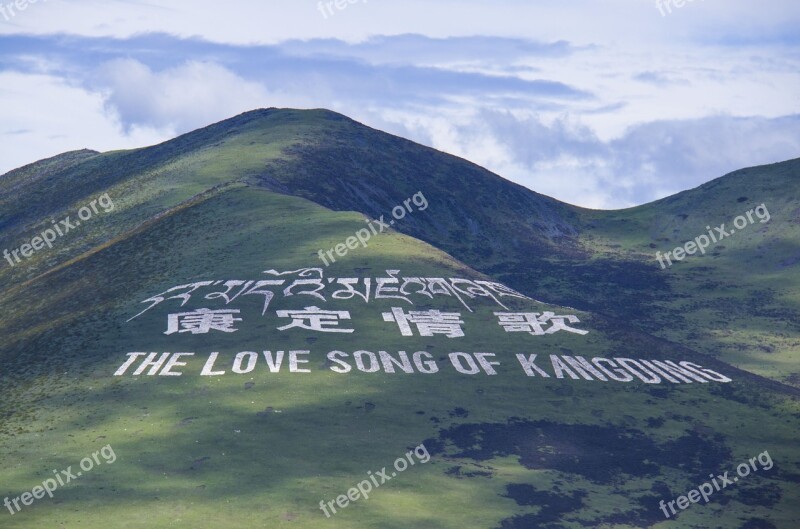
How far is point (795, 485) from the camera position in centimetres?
7731

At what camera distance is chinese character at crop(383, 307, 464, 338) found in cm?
9912

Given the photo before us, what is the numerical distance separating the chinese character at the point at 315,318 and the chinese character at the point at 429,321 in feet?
15.4

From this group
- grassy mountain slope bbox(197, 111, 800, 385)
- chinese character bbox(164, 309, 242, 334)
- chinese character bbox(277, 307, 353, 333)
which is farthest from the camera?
grassy mountain slope bbox(197, 111, 800, 385)

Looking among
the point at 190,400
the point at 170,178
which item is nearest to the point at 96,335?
the point at 190,400

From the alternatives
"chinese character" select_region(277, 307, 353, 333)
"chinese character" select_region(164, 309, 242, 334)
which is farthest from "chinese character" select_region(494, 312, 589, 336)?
"chinese character" select_region(164, 309, 242, 334)

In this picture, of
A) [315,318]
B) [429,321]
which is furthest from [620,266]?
[315,318]

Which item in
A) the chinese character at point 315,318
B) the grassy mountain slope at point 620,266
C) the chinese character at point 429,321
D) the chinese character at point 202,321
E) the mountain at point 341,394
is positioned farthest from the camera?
the grassy mountain slope at point 620,266

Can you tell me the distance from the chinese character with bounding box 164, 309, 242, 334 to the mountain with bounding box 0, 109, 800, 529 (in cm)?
30

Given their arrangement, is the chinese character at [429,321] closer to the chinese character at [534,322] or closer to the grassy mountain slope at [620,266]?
the chinese character at [534,322]

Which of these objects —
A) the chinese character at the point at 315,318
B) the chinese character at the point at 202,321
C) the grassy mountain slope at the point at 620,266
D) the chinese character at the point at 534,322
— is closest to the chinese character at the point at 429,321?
the chinese character at the point at 315,318

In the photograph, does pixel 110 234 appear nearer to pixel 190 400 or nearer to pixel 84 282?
pixel 84 282

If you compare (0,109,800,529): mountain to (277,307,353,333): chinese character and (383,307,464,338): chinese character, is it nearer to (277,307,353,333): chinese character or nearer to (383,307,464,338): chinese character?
(383,307,464,338): chinese character

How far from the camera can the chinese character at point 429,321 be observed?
9912 cm

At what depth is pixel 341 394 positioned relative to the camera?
283 feet
